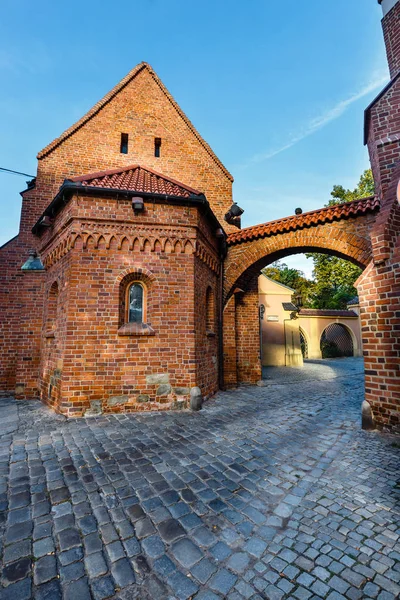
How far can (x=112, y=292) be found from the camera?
6.38 metres

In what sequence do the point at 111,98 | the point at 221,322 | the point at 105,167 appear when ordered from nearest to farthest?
the point at 221,322
the point at 105,167
the point at 111,98

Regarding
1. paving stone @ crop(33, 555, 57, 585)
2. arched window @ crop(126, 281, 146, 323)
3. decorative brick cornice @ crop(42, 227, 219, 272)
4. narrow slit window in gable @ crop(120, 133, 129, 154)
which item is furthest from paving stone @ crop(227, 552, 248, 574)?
narrow slit window in gable @ crop(120, 133, 129, 154)

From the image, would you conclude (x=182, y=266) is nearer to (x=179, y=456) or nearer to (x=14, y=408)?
(x=179, y=456)

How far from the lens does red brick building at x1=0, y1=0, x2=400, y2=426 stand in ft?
18.6

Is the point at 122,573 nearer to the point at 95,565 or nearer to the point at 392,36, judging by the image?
the point at 95,565

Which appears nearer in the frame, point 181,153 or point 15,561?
point 15,561

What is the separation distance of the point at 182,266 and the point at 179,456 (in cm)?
433

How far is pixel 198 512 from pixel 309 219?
749 centimetres

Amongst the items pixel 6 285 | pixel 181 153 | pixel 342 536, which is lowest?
pixel 342 536

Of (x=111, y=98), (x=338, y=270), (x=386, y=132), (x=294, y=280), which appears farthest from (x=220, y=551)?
(x=294, y=280)

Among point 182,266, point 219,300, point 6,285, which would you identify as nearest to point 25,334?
point 6,285

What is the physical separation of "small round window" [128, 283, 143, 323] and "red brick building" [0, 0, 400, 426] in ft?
0.08

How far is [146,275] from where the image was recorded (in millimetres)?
6656

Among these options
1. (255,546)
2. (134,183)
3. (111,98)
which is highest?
(111,98)
